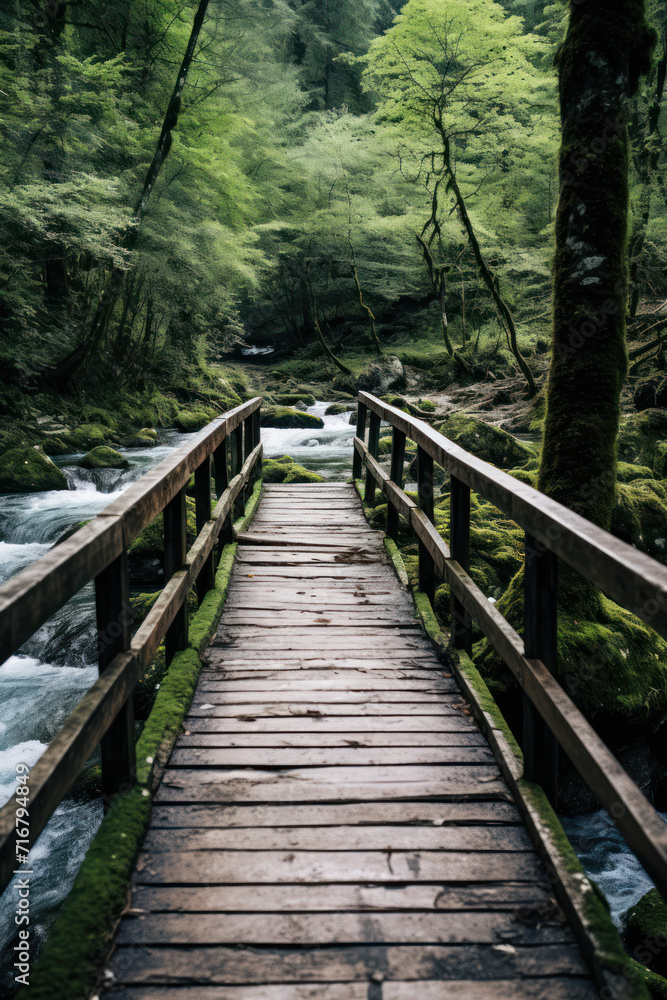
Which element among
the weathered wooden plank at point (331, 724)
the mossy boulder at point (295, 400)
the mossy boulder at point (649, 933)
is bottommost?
the mossy boulder at point (649, 933)

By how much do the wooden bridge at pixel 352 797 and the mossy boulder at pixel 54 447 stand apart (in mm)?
11134

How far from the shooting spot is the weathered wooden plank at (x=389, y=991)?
149 centimetres

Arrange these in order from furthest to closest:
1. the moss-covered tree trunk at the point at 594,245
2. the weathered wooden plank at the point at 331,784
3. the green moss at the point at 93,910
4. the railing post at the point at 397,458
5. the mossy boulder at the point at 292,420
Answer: the mossy boulder at the point at 292,420
the railing post at the point at 397,458
the moss-covered tree trunk at the point at 594,245
the weathered wooden plank at the point at 331,784
the green moss at the point at 93,910

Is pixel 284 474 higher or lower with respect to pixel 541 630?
lower

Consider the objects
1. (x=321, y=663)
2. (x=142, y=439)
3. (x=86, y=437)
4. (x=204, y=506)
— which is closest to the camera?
(x=321, y=663)

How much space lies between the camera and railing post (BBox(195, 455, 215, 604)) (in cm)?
352

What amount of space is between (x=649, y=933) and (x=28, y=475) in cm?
1045

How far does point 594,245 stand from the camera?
3527 mm

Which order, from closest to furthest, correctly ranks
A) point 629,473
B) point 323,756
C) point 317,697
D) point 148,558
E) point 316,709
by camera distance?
1. point 323,756
2. point 316,709
3. point 317,697
4. point 148,558
5. point 629,473

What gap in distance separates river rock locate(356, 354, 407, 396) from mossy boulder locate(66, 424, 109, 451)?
9.75 meters

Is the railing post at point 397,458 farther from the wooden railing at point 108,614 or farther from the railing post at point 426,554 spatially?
the wooden railing at point 108,614

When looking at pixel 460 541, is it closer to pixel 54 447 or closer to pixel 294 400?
pixel 54 447

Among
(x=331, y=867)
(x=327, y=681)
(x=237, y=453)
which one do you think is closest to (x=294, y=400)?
(x=237, y=453)

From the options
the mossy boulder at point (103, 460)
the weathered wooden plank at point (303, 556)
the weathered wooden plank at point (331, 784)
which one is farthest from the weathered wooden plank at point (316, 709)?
the mossy boulder at point (103, 460)
